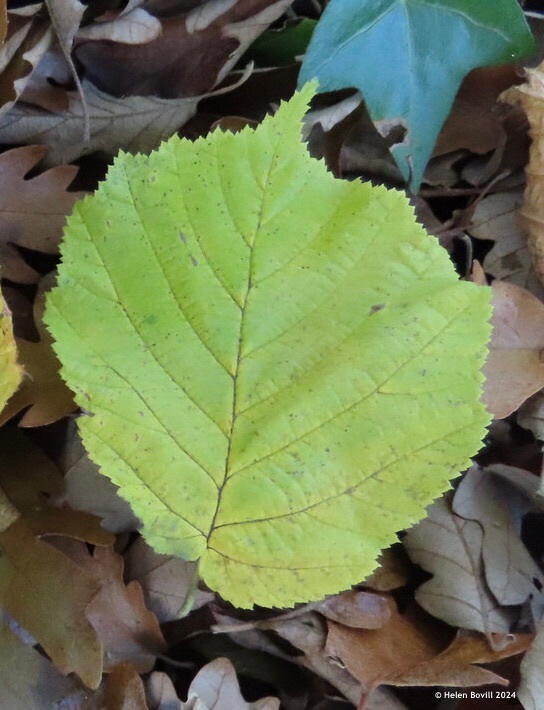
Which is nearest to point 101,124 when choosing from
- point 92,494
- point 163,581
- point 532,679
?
point 92,494

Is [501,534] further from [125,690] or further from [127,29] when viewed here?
[127,29]

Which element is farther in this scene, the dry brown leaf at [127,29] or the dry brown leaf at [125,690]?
the dry brown leaf at [127,29]

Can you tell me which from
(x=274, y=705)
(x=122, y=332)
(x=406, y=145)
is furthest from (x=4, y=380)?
(x=406, y=145)

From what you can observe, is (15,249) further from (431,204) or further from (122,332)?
(431,204)

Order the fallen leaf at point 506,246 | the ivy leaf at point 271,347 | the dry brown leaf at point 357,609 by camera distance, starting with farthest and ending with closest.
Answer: the fallen leaf at point 506,246, the dry brown leaf at point 357,609, the ivy leaf at point 271,347

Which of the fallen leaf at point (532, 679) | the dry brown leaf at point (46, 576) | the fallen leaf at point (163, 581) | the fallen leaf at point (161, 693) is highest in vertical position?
the dry brown leaf at point (46, 576)

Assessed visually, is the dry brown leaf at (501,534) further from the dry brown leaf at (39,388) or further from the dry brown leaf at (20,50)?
the dry brown leaf at (20,50)

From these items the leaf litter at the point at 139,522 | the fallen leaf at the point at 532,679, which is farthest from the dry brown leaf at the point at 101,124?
the fallen leaf at the point at 532,679
